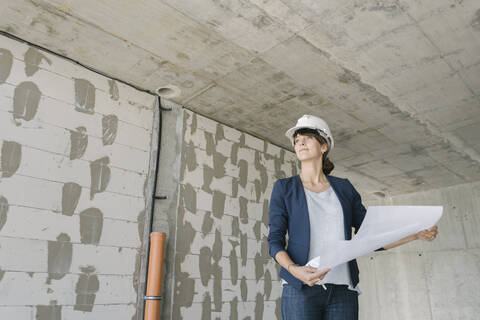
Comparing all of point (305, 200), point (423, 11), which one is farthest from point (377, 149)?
point (305, 200)

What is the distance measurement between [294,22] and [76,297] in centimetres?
274

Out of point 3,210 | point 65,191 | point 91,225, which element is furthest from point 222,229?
point 3,210

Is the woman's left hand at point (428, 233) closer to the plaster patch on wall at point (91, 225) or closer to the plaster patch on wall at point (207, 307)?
the plaster patch on wall at point (91, 225)

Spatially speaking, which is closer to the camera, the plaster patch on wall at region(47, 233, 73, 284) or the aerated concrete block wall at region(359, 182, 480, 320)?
the plaster patch on wall at region(47, 233, 73, 284)

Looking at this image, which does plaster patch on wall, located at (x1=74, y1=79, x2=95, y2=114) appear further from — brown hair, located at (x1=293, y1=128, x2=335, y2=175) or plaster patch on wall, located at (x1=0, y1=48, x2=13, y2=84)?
brown hair, located at (x1=293, y1=128, x2=335, y2=175)

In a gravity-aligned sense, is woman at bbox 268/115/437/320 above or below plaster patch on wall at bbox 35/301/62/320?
above

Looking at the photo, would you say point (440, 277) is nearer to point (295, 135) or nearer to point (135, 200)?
point (135, 200)

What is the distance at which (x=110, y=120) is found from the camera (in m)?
3.49

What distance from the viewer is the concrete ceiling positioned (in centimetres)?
283

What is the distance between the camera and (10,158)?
9.30 ft

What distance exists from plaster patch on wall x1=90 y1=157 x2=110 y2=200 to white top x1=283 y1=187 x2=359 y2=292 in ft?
7.73

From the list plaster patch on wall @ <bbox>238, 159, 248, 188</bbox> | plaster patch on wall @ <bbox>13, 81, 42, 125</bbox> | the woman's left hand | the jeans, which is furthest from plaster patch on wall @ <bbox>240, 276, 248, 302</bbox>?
the woman's left hand

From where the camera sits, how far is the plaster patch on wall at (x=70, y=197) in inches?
119

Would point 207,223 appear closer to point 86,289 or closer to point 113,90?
point 86,289
